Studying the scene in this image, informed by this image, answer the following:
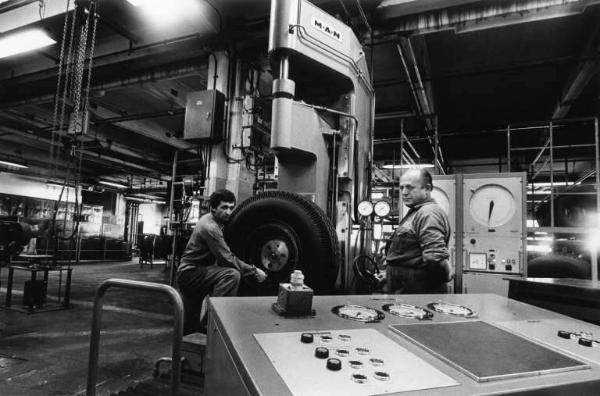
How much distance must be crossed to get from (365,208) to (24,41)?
A: 19.2 ft

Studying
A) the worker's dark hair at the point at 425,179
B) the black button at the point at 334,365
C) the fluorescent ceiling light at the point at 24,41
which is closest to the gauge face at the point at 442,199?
the worker's dark hair at the point at 425,179

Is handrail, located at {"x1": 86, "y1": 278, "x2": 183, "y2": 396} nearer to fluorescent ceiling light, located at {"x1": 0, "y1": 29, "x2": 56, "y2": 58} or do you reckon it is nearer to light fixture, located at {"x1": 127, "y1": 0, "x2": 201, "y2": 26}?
light fixture, located at {"x1": 127, "y1": 0, "x2": 201, "y2": 26}

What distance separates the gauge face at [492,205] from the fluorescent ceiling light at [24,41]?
6.24m

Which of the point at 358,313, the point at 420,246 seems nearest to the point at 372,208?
the point at 420,246

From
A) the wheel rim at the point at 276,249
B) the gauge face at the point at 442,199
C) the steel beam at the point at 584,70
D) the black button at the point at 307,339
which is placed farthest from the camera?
the steel beam at the point at 584,70

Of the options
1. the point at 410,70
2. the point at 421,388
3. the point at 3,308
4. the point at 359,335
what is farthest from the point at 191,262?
the point at 410,70

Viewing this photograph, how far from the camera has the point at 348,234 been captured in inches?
129

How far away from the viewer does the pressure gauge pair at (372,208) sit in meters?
3.39

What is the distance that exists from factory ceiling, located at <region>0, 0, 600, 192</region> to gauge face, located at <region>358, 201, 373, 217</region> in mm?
1790

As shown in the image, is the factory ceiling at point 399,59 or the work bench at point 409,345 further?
the factory ceiling at point 399,59

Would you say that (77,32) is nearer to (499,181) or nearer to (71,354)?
(71,354)

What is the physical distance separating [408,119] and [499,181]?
5156 mm

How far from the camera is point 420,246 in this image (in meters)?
2.42

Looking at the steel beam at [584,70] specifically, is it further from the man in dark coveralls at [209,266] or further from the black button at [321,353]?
the black button at [321,353]
